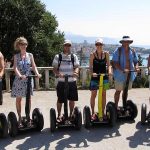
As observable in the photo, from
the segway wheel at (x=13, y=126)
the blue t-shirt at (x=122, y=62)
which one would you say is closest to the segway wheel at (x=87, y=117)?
the blue t-shirt at (x=122, y=62)

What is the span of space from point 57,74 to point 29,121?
1.04 metres

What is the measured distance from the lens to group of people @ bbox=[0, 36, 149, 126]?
778 centimetres

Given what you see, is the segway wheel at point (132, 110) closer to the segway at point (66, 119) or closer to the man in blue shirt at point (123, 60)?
the man in blue shirt at point (123, 60)

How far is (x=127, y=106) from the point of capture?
29.5 ft

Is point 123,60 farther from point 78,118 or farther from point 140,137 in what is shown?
point 140,137

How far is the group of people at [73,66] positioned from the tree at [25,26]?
20.0 metres

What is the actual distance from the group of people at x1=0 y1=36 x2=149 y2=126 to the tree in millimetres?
20008

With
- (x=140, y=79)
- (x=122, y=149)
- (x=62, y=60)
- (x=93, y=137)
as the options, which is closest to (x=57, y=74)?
(x=62, y=60)

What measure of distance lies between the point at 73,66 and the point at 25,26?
21.1 metres

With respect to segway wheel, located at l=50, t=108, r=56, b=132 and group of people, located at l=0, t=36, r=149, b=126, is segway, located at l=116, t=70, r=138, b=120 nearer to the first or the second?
group of people, located at l=0, t=36, r=149, b=126

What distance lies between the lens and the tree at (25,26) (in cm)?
2834

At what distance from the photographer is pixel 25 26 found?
94.0 feet

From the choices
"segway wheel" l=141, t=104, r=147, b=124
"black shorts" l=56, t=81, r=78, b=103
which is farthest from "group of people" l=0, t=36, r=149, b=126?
"segway wheel" l=141, t=104, r=147, b=124

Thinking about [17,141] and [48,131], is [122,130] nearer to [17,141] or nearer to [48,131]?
[48,131]
